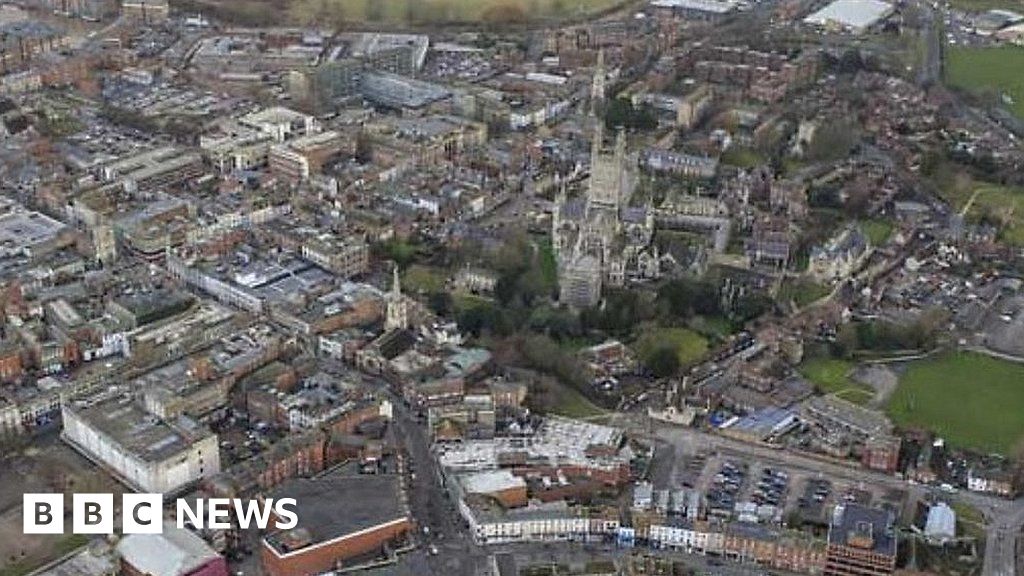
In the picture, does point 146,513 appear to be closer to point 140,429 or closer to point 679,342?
point 140,429

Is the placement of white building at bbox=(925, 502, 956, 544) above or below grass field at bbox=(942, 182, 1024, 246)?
below

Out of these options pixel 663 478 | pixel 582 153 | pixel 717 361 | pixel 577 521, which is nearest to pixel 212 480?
pixel 577 521

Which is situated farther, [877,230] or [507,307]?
[877,230]

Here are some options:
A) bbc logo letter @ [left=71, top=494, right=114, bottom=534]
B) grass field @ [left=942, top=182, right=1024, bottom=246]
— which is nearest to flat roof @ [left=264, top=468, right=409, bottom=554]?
bbc logo letter @ [left=71, top=494, right=114, bottom=534]

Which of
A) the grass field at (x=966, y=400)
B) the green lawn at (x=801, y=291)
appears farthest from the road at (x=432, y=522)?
the green lawn at (x=801, y=291)

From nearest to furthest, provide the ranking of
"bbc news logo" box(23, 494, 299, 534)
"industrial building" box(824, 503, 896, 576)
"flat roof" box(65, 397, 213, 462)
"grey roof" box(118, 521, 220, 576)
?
"grey roof" box(118, 521, 220, 576) → "industrial building" box(824, 503, 896, 576) → "bbc news logo" box(23, 494, 299, 534) → "flat roof" box(65, 397, 213, 462)

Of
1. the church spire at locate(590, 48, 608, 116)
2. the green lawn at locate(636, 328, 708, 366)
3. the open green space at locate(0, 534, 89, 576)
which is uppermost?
the church spire at locate(590, 48, 608, 116)

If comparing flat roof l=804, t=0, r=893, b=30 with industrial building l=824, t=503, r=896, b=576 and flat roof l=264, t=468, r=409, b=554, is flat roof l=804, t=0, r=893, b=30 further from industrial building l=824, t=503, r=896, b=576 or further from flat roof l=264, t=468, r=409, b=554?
flat roof l=264, t=468, r=409, b=554

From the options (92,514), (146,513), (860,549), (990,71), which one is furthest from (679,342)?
(990,71)
